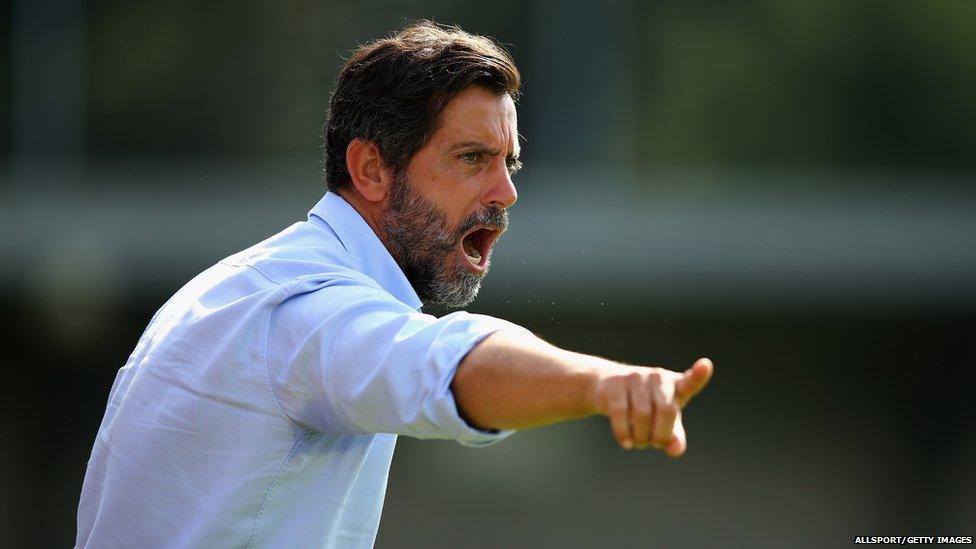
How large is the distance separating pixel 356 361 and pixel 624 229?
224 inches

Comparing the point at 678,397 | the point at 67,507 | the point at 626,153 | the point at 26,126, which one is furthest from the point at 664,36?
the point at 678,397

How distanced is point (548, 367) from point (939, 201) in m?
6.44

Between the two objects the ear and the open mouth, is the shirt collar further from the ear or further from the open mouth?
the open mouth

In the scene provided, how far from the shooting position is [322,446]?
2008 millimetres

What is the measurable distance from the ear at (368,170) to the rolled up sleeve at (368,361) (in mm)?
654

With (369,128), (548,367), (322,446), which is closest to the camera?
(548,367)

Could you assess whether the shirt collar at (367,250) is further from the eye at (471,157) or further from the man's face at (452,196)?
the eye at (471,157)

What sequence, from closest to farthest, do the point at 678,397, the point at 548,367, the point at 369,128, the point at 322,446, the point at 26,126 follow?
1. the point at 678,397
2. the point at 548,367
3. the point at 322,446
4. the point at 369,128
5. the point at 26,126

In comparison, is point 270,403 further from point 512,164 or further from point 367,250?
point 512,164

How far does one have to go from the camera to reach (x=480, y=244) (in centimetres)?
271

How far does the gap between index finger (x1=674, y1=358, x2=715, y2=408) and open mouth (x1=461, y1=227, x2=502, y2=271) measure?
1.18 meters

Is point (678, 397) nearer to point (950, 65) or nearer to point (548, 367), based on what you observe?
point (548, 367)

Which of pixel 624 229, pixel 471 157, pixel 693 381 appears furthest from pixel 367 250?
pixel 624 229

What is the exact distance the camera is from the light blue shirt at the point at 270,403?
5.66ft
